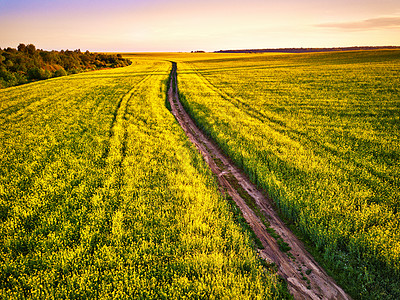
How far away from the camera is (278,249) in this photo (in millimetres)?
5152

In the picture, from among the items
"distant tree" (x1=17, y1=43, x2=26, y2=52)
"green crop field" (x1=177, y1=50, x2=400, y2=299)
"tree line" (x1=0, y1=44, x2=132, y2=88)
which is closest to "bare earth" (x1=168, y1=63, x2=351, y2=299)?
"green crop field" (x1=177, y1=50, x2=400, y2=299)

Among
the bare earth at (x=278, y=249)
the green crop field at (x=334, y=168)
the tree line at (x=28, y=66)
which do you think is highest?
the tree line at (x=28, y=66)

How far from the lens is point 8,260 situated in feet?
14.0

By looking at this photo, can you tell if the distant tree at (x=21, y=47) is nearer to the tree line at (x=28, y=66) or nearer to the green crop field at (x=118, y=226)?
the tree line at (x=28, y=66)

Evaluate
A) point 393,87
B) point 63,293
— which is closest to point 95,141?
point 63,293

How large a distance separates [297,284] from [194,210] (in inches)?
111

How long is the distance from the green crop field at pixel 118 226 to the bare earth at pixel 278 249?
1.25 ft

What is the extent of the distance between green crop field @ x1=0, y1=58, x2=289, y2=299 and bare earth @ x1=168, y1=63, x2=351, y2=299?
0.38 metres

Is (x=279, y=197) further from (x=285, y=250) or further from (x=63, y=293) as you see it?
(x=63, y=293)

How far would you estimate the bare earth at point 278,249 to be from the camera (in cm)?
418

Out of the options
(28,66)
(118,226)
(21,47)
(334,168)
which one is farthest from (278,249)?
(21,47)

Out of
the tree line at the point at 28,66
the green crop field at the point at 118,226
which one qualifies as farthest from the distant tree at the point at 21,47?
the green crop field at the point at 118,226

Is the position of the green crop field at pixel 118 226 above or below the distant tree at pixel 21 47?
below

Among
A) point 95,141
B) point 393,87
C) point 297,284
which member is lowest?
point 297,284
